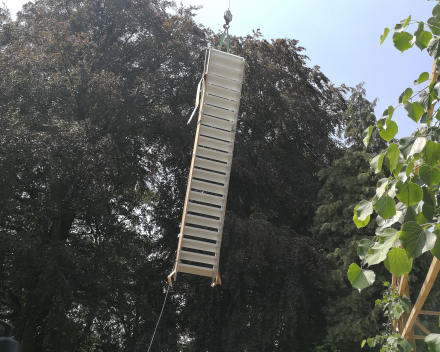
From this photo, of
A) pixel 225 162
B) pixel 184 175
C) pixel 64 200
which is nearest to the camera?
pixel 225 162

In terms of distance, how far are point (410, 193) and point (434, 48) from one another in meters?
0.48

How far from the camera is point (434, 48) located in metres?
1.40

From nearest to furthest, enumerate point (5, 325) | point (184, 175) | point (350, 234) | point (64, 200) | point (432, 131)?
1. point (5, 325)
2. point (432, 131)
3. point (64, 200)
4. point (350, 234)
5. point (184, 175)

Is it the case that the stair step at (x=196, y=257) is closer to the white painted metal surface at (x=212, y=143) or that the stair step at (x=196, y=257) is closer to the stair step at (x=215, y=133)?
the white painted metal surface at (x=212, y=143)

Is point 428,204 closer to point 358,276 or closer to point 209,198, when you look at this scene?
point 358,276

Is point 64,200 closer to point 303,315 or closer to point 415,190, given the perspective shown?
point 303,315

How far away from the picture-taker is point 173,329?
900cm

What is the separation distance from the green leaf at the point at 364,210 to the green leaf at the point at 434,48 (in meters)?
0.47

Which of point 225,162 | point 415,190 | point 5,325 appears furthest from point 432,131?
point 225,162

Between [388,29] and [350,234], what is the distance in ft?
27.3

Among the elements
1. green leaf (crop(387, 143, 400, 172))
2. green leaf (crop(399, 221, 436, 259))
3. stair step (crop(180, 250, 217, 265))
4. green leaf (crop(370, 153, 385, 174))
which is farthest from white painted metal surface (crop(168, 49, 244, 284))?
green leaf (crop(399, 221, 436, 259))

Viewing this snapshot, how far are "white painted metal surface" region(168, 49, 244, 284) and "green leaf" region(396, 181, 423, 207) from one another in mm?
4086

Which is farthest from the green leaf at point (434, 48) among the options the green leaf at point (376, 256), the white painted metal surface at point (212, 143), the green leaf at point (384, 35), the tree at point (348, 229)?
the tree at point (348, 229)

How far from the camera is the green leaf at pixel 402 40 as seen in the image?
139 centimetres
